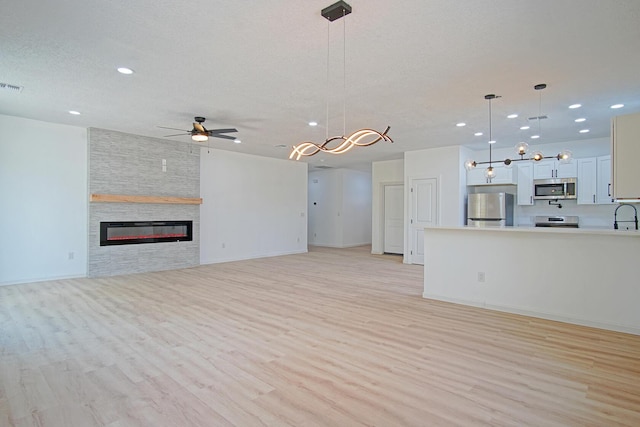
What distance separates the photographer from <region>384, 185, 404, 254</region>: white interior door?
31.9 feet

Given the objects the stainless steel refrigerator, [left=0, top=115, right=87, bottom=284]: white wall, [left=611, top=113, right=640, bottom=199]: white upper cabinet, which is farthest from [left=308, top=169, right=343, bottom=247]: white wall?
[left=611, top=113, right=640, bottom=199]: white upper cabinet

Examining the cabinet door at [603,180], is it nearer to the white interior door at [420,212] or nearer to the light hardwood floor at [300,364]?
the white interior door at [420,212]

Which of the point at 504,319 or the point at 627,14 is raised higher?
the point at 627,14

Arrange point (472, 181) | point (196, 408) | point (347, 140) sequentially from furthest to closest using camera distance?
point (472, 181) → point (347, 140) → point (196, 408)

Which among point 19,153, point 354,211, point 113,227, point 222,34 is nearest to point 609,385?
point 222,34

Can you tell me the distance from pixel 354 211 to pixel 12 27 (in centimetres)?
1010

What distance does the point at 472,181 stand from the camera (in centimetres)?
763

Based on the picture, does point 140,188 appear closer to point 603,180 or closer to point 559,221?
point 559,221

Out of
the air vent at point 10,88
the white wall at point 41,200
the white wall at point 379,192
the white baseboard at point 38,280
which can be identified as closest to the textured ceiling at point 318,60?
the air vent at point 10,88

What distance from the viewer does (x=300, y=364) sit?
276 cm

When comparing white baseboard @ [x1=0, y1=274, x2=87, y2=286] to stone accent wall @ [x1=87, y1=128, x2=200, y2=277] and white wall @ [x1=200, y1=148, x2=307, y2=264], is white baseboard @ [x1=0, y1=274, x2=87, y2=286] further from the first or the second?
white wall @ [x1=200, y1=148, x2=307, y2=264]

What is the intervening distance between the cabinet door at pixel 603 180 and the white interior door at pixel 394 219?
14.5 feet

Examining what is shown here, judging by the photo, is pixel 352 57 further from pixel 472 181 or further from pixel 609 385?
pixel 472 181

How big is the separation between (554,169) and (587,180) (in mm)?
587
